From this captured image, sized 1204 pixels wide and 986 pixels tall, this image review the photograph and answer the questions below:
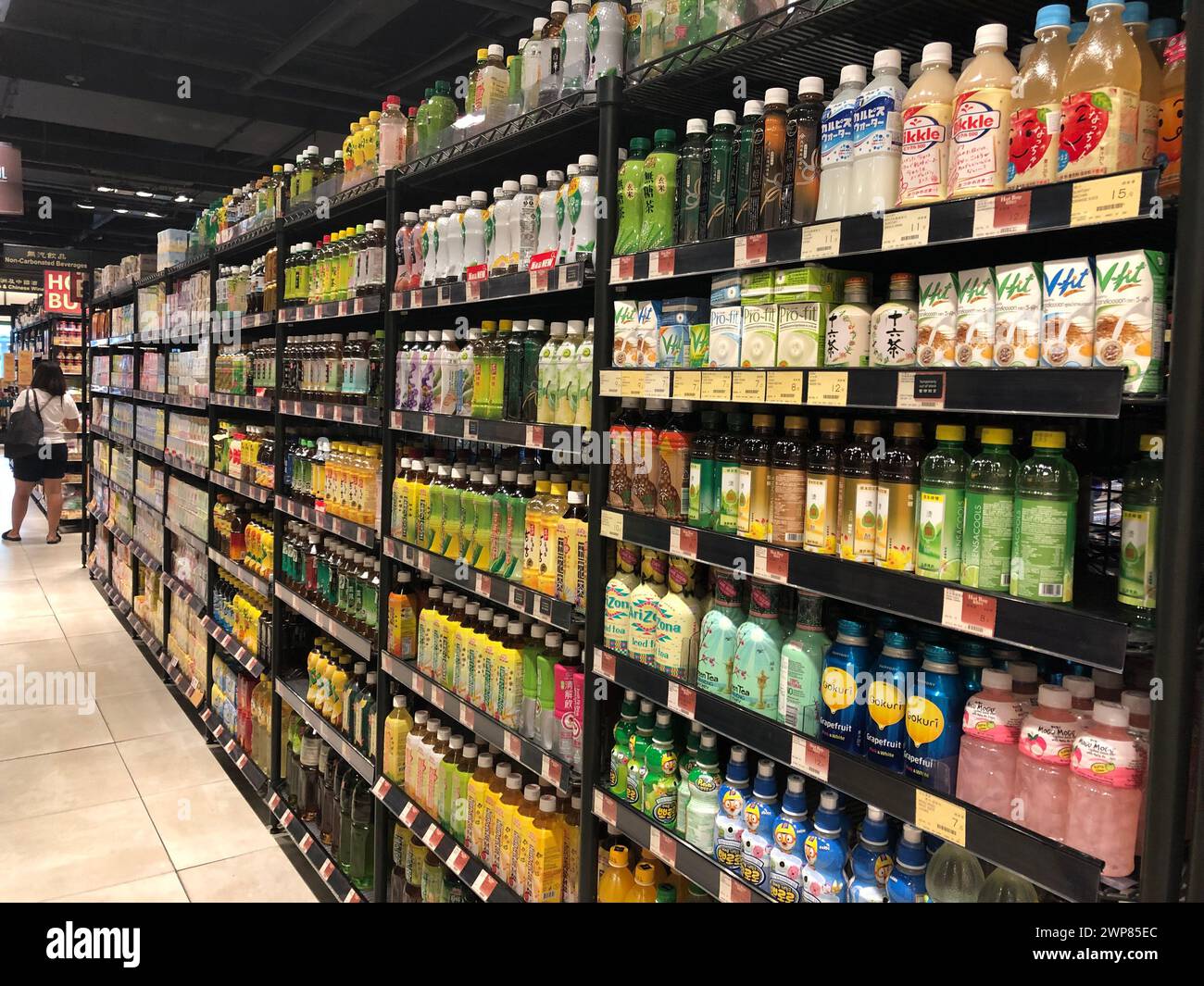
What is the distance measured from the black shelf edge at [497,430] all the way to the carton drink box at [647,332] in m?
0.24

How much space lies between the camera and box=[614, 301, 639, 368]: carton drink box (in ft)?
6.87

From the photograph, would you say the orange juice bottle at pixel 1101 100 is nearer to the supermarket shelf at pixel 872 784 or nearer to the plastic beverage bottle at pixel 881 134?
the plastic beverage bottle at pixel 881 134

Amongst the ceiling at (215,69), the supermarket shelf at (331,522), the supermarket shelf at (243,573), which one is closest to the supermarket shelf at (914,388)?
the supermarket shelf at (331,522)

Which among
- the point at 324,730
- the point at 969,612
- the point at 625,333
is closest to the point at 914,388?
the point at 969,612

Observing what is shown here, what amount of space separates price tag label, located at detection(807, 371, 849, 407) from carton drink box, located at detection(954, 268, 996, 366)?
0.62 feet

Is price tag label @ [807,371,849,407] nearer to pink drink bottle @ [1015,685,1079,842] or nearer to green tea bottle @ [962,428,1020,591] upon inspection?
green tea bottle @ [962,428,1020,591]

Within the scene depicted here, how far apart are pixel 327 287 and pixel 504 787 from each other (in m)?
2.10

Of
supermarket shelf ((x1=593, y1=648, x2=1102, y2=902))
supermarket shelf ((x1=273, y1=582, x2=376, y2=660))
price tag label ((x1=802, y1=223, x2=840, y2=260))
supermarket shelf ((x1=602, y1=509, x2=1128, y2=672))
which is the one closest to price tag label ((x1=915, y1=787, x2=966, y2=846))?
supermarket shelf ((x1=593, y1=648, x2=1102, y2=902))

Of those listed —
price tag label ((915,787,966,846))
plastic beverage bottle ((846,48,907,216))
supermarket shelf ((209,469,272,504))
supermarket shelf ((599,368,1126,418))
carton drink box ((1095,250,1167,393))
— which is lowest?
price tag label ((915,787,966,846))

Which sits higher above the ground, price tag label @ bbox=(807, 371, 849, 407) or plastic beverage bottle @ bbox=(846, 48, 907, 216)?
plastic beverage bottle @ bbox=(846, 48, 907, 216)

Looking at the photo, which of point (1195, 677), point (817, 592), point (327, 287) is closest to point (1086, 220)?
point (1195, 677)

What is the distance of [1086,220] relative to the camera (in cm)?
123

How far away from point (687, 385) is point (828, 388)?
0.38 meters
